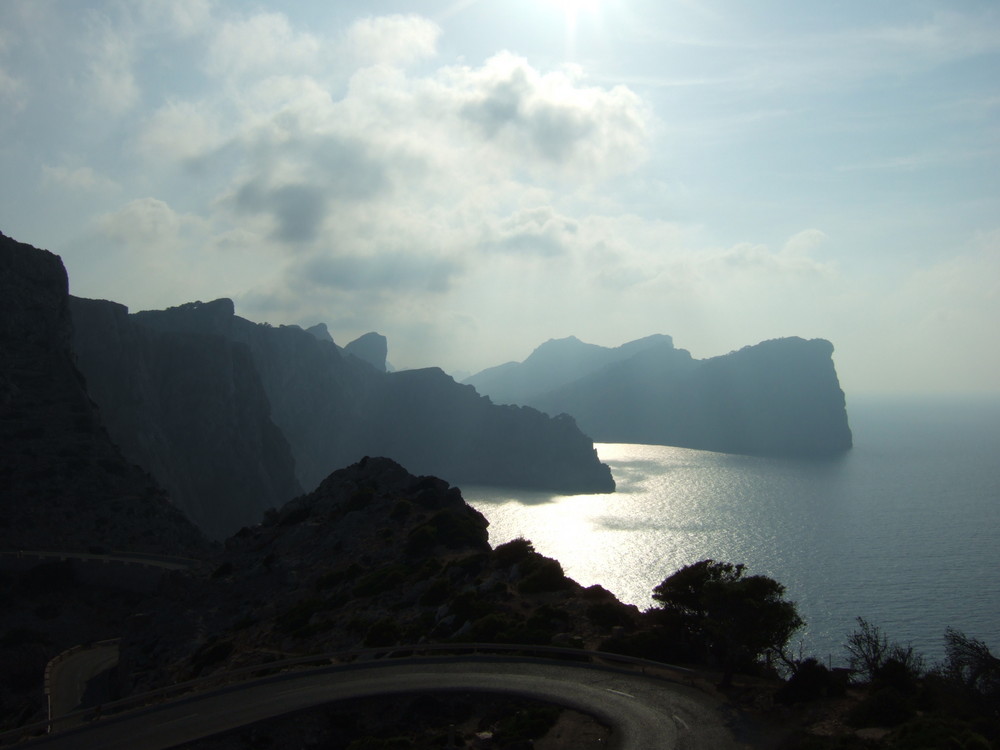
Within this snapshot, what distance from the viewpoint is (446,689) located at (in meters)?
26.0

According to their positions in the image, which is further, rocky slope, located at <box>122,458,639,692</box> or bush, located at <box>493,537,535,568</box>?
bush, located at <box>493,537,535,568</box>

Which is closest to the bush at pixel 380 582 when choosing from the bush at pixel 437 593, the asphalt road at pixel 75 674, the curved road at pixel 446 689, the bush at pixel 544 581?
the bush at pixel 437 593

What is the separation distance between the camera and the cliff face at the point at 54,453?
6938cm

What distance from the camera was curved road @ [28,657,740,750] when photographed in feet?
73.7

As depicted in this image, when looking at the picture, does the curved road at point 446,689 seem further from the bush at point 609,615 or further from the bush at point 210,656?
the bush at point 210,656

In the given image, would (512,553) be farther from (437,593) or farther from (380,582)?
(380,582)

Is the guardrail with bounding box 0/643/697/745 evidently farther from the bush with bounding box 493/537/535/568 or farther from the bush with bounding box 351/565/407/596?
the bush with bounding box 493/537/535/568

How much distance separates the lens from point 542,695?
985 inches

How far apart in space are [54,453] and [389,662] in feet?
220

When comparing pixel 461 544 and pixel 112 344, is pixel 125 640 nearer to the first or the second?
pixel 461 544

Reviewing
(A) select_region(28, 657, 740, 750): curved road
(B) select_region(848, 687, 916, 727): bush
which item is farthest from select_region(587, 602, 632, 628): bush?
(B) select_region(848, 687, 916, 727): bush

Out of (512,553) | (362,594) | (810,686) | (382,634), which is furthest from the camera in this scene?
(512,553)

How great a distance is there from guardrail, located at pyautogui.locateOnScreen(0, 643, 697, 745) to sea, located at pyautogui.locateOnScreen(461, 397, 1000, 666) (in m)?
42.4

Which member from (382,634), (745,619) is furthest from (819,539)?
(382,634)
